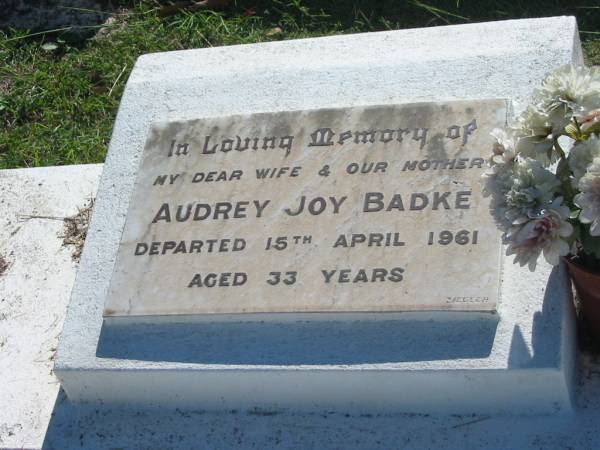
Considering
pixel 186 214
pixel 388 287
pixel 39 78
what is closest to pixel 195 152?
pixel 186 214

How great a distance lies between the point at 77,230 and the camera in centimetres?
338

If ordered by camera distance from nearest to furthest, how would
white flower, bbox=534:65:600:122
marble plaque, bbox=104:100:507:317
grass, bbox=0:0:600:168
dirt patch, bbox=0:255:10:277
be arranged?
white flower, bbox=534:65:600:122, marble plaque, bbox=104:100:507:317, dirt patch, bbox=0:255:10:277, grass, bbox=0:0:600:168

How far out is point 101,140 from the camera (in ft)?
13.3

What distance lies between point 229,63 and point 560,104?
1266 mm

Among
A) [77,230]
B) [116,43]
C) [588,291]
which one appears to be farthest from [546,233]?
[116,43]

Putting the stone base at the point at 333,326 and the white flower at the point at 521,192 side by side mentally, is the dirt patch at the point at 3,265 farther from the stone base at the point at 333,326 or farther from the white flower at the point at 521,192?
the white flower at the point at 521,192

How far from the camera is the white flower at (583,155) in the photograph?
2.15 metres

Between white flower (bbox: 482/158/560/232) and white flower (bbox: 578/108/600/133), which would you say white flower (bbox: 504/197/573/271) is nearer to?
white flower (bbox: 482/158/560/232)

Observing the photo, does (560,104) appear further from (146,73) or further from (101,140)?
(101,140)

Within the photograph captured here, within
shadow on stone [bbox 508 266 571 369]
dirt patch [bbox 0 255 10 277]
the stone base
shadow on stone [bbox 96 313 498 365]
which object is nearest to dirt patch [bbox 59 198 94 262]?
dirt patch [bbox 0 255 10 277]

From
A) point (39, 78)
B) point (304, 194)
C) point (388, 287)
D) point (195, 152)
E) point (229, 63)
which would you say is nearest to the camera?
point (388, 287)

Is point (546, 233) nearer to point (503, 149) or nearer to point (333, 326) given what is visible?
point (503, 149)

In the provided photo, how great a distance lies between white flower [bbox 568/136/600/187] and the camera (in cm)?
215

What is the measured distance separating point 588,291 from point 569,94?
0.49 m
